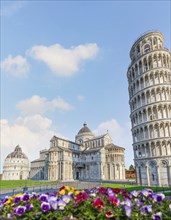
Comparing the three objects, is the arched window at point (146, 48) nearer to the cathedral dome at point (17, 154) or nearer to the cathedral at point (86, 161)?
the cathedral at point (86, 161)

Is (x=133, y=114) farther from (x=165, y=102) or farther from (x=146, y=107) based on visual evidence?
(x=165, y=102)

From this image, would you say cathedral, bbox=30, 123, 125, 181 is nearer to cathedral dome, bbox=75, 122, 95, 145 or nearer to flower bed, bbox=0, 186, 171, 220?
cathedral dome, bbox=75, 122, 95, 145

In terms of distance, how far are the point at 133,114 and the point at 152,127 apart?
718cm

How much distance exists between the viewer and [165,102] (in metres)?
40.6

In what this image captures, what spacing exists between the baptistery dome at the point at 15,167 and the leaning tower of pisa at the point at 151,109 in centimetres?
10975

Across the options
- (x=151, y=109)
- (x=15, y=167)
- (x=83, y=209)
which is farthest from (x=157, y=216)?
(x=15, y=167)

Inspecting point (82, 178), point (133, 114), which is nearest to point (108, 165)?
point (82, 178)

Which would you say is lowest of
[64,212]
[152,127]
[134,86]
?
[64,212]

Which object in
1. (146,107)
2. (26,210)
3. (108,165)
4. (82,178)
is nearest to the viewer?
(26,210)

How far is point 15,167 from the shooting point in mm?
127500

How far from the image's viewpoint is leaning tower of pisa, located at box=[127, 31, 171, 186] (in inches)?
1486

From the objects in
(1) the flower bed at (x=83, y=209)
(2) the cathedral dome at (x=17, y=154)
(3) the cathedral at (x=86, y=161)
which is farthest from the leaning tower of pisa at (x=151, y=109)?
(2) the cathedral dome at (x=17, y=154)

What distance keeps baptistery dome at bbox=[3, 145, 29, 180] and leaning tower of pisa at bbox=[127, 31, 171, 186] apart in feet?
360

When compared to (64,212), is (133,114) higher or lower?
higher
